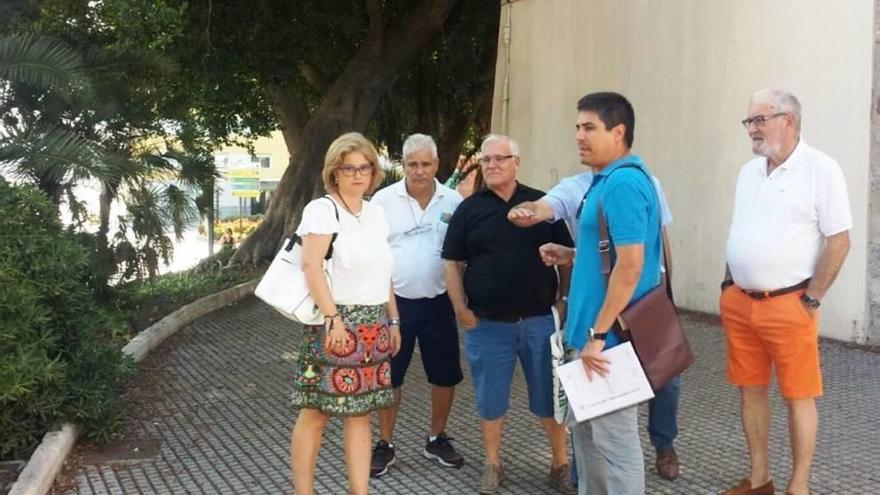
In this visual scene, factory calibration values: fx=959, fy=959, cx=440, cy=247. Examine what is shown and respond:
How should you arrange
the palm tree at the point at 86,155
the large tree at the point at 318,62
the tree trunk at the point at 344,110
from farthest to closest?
the tree trunk at the point at 344,110 → the large tree at the point at 318,62 → the palm tree at the point at 86,155

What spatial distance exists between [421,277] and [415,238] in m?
0.20

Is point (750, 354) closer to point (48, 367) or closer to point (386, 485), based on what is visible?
point (386, 485)

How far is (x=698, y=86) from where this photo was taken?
32.1 ft

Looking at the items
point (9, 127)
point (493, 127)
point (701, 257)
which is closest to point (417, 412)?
point (9, 127)

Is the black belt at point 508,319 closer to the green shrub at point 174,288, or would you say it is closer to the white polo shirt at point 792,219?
the white polo shirt at point 792,219

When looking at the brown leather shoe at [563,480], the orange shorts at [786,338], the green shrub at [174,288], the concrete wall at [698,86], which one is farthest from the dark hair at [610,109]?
the green shrub at [174,288]

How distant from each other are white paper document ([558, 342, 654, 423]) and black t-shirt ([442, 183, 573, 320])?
3.03ft

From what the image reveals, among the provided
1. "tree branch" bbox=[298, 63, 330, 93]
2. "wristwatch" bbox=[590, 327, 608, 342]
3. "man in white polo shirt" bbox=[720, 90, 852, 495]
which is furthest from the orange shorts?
"tree branch" bbox=[298, 63, 330, 93]

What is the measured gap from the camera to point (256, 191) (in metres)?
25.0

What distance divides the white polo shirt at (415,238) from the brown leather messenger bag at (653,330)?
1421 millimetres

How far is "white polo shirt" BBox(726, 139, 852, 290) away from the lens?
3.93 meters

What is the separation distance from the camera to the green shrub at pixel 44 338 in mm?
4719

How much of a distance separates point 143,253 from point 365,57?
622 centimetres

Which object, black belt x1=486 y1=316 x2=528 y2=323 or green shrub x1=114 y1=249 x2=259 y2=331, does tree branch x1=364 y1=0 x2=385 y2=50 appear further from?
black belt x1=486 y1=316 x2=528 y2=323
